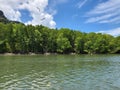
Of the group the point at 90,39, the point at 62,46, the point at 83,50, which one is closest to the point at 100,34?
the point at 90,39

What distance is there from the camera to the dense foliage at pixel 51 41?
475 feet

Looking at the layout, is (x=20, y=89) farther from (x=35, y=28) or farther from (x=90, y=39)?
(x=90, y=39)

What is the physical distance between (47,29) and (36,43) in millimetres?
17586

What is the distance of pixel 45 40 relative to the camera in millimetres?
156625

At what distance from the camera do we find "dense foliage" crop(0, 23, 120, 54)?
145 meters

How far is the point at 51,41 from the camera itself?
157m

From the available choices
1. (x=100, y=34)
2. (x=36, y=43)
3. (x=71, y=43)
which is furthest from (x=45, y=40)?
(x=100, y=34)

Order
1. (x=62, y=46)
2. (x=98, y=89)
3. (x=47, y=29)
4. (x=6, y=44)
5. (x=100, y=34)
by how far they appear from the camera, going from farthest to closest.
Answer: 1. (x=100, y=34)
2. (x=47, y=29)
3. (x=62, y=46)
4. (x=6, y=44)
5. (x=98, y=89)

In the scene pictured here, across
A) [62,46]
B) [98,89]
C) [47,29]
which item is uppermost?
[47,29]

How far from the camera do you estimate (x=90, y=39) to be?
16938cm

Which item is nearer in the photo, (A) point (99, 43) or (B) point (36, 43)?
(B) point (36, 43)

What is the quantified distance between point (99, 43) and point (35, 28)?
42595mm

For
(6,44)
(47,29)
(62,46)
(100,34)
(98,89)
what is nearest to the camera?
(98,89)

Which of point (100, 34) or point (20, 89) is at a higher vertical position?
point (100, 34)
